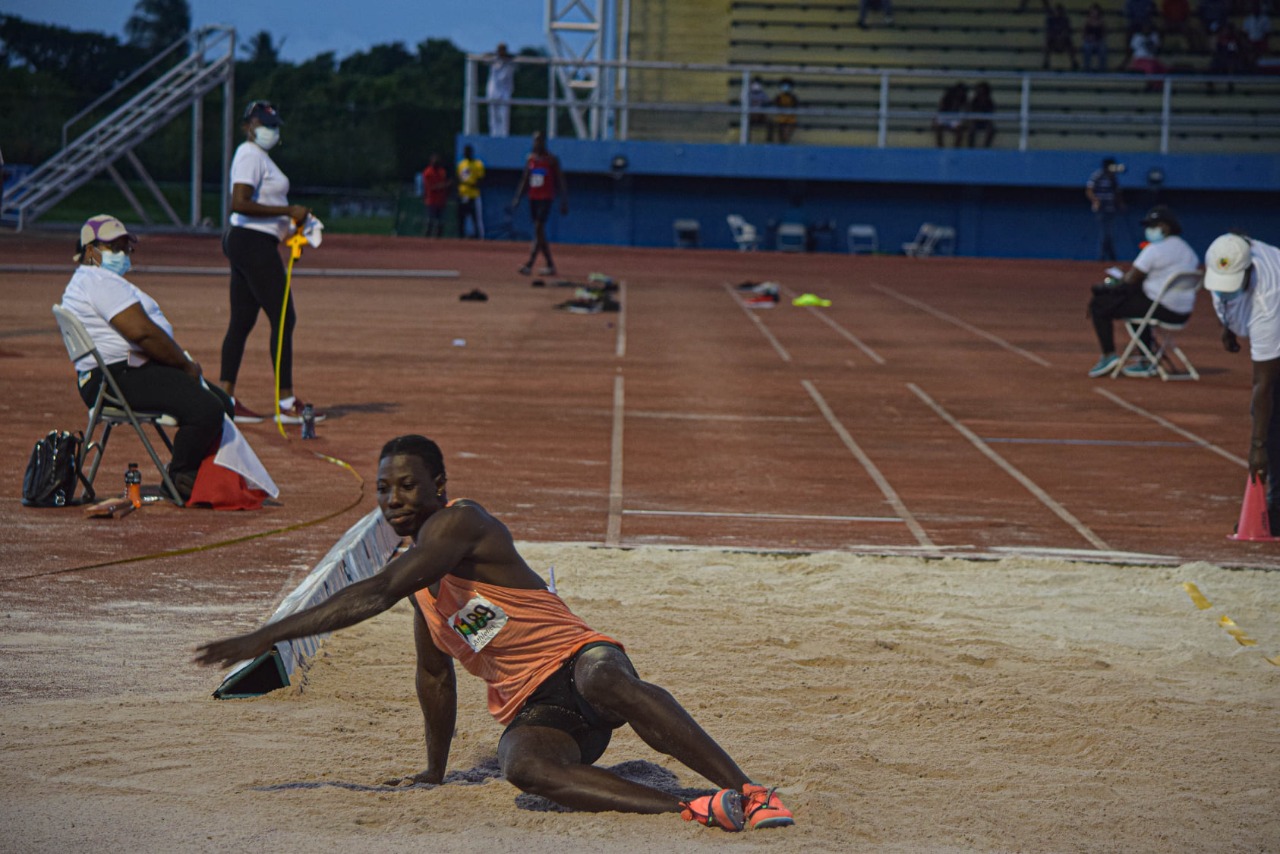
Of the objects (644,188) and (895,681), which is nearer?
(895,681)

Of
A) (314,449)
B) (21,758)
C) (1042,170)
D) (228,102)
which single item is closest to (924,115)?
(1042,170)

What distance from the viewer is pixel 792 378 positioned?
15.1 meters

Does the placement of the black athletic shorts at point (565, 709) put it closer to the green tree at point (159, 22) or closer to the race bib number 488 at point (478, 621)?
the race bib number 488 at point (478, 621)

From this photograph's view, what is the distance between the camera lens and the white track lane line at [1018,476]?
8922 millimetres

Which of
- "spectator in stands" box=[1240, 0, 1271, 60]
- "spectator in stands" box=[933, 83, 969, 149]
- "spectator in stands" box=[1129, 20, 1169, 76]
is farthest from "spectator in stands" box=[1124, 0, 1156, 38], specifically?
"spectator in stands" box=[933, 83, 969, 149]

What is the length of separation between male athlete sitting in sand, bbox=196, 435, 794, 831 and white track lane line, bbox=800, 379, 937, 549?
4.26 meters

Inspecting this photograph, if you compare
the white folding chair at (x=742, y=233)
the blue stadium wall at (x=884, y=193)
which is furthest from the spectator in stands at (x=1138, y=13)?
the white folding chair at (x=742, y=233)

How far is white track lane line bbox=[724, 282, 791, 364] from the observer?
17.0 metres

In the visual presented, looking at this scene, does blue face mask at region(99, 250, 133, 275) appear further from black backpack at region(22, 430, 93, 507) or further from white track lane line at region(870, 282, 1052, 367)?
white track lane line at region(870, 282, 1052, 367)

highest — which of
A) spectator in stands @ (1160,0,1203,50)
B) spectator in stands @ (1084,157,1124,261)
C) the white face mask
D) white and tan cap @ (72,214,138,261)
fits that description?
spectator in stands @ (1160,0,1203,50)

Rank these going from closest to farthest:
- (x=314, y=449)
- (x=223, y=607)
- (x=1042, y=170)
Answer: (x=223, y=607) → (x=314, y=449) → (x=1042, y=170)

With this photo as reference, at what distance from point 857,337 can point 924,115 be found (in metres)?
14.2

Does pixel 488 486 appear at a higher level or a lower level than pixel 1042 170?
lower

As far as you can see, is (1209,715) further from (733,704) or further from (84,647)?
(84,647)
